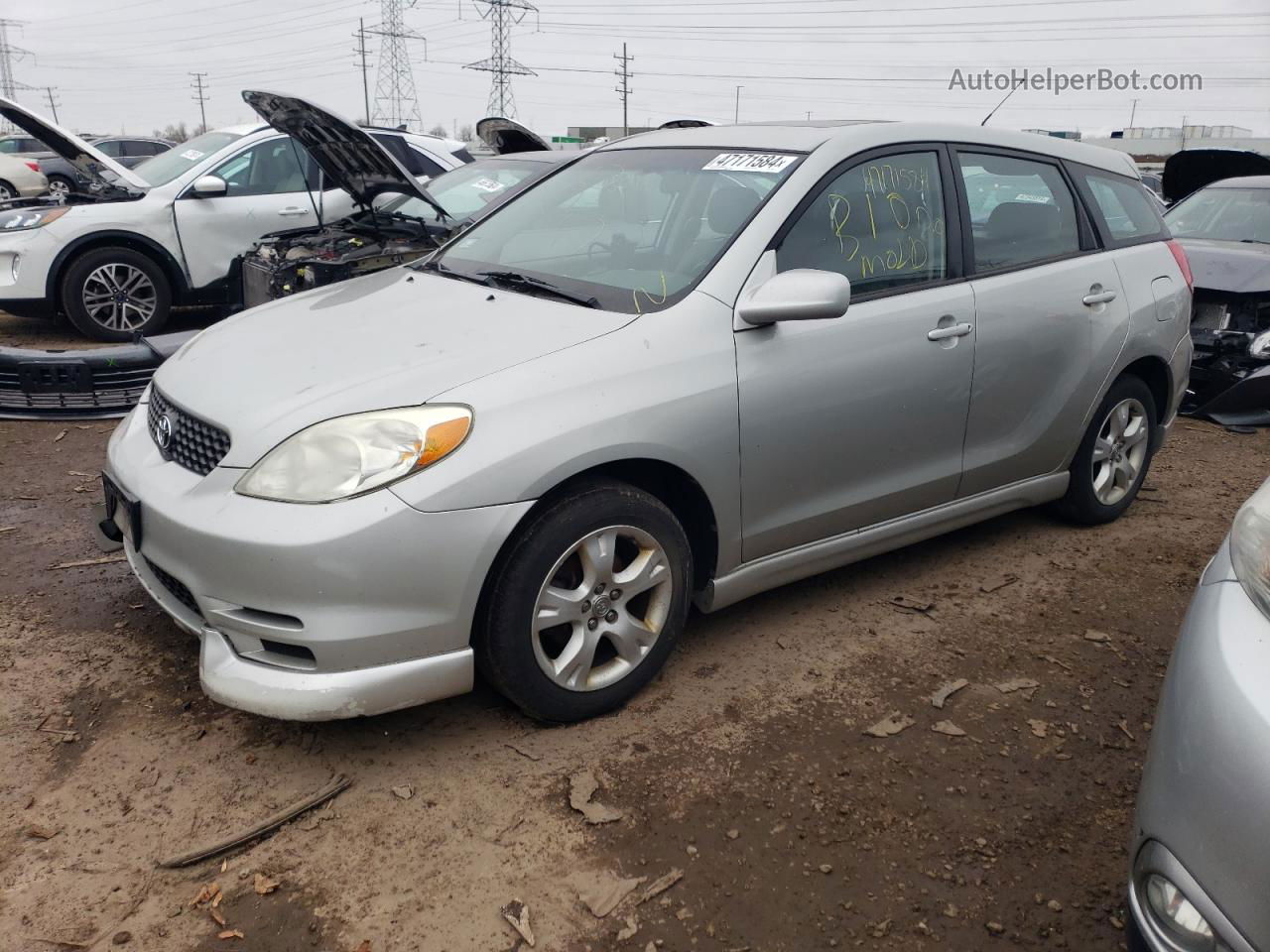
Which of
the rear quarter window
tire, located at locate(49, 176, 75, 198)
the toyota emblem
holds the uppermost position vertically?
the rear quarter window

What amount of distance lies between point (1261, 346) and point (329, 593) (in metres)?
6.13

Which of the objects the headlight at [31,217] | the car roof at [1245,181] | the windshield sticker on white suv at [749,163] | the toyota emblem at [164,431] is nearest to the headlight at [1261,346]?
the car roof at [1245,181]

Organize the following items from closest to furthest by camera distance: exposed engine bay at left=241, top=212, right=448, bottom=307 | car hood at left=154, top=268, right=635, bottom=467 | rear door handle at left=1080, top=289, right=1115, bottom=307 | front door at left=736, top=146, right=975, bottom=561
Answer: car hood at left=154, top=268, right=635, bottom=467
front door at left=736, top=146, right=975, bottom=561
rear door handle at left=1080, top=289, right=1115, bottom=307
exposed engine bay at left=241, top=212, right=448, bottom=307

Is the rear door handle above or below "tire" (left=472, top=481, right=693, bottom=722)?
above

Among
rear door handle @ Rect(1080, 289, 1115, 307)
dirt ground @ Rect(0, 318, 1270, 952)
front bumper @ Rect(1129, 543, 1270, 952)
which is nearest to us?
front bumper @ Rect(1129, 543, 1270, 952)

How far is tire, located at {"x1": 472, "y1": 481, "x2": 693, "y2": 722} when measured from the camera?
266 cm

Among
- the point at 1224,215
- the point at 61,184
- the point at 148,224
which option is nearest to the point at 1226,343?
the point at 1224,215

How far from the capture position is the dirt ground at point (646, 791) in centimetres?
223

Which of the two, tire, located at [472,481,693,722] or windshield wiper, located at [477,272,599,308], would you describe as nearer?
tire, located at [472,481,693,722]

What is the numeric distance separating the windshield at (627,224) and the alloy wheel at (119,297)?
189 inches

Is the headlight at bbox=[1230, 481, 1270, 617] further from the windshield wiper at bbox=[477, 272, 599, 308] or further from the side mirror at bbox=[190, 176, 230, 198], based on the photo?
the side mirror at bbox=[190, 176, 230, 198]

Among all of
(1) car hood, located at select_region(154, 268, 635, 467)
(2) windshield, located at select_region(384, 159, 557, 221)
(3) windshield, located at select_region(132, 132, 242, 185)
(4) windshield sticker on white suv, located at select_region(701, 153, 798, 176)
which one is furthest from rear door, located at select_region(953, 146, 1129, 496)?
(3) windshield, located at select_region(132, 132, 242, 185)

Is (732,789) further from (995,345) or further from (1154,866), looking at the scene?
(995,345)

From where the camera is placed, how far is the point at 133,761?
2.71 meters
